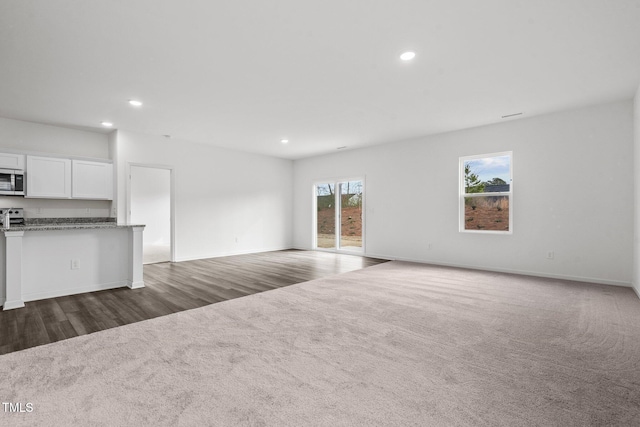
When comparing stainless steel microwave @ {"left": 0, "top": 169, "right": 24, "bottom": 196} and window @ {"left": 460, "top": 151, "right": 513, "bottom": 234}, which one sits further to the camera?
window @ {"left": 460, "top": 151, "right": 513, "bottom": 234}

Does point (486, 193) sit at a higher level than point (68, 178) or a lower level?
lower

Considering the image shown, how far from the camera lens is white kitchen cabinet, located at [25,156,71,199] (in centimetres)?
516

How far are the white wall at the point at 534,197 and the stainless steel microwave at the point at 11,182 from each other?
21.4 ft

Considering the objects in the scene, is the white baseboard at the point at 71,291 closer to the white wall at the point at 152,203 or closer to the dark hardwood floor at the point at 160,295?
the dark hardwood floor at the point at 160,295

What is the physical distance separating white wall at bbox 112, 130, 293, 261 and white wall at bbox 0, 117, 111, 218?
0.49 m

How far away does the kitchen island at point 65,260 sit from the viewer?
348cm

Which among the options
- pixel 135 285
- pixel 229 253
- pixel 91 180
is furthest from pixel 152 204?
pixel 135 285

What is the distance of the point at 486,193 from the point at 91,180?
7.32 metres

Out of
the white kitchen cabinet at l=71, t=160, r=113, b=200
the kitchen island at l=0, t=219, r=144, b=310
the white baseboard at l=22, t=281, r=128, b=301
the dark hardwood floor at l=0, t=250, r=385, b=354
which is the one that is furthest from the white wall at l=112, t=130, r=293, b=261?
the white baseboard at l=22, t=281, r=128, b=301

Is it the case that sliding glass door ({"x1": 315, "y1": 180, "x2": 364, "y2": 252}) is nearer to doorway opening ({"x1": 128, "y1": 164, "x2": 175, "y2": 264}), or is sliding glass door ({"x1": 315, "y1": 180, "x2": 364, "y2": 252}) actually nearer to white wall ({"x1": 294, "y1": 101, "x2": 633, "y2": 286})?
white wall ({"x1": 294, "y1": 101, "x2": 633, "y2": 286})

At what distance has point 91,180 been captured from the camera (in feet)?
18.9

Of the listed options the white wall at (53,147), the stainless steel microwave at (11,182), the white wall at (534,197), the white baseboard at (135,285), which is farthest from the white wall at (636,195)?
the stainless steel microwave at (11,182)

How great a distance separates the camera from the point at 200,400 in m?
1.74

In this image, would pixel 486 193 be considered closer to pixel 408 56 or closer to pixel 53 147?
pixel 408 56
